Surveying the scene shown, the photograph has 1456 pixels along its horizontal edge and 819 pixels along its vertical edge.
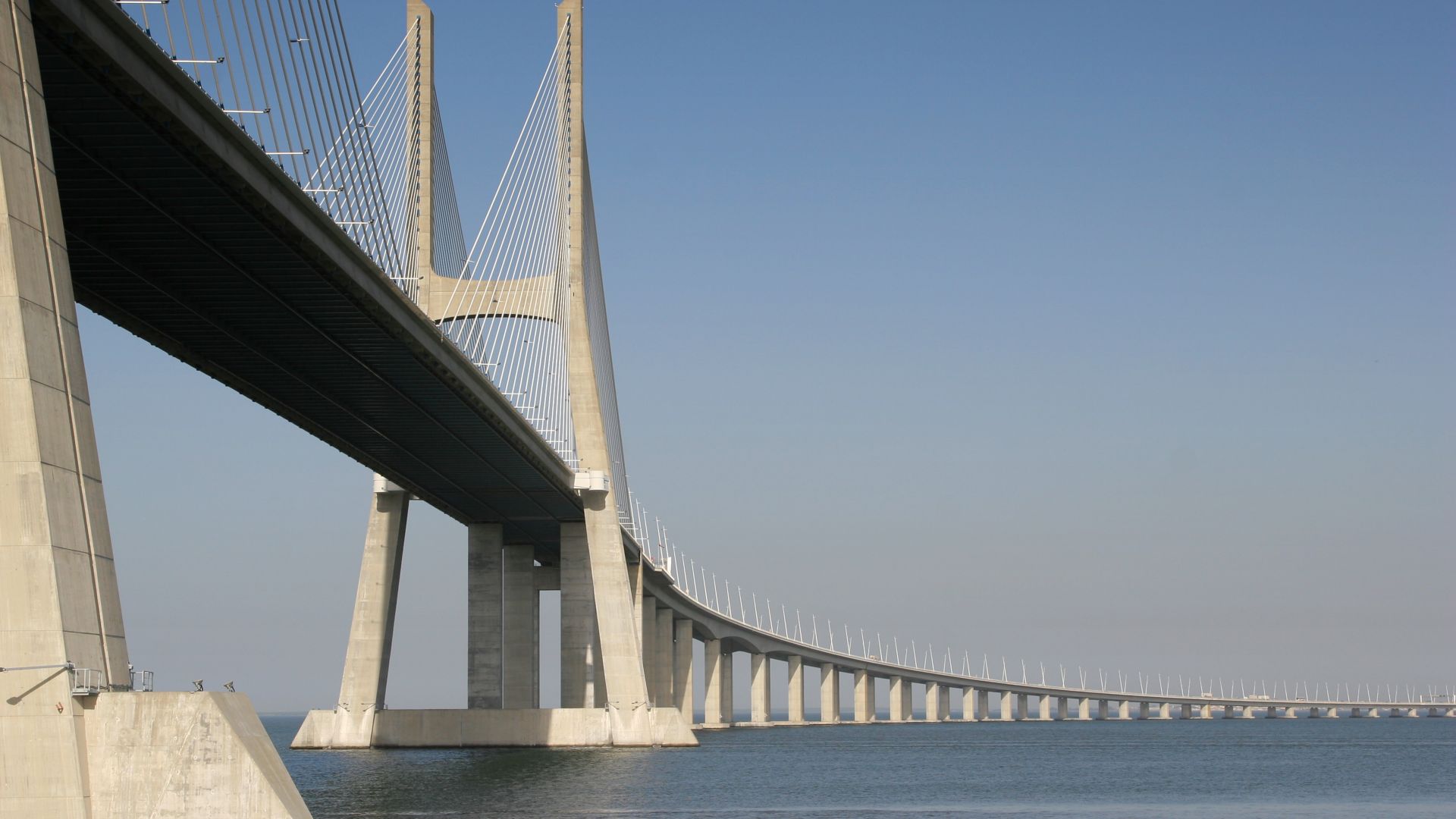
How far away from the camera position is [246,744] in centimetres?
1984

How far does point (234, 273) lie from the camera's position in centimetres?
3148

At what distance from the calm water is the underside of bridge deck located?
368 inches

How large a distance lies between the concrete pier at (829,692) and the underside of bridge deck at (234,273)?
8111 cm

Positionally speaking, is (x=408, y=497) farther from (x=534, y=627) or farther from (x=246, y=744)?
(x=246, y=744)

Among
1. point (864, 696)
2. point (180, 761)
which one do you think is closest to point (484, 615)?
point (180, 761)

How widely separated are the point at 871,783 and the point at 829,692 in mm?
79375

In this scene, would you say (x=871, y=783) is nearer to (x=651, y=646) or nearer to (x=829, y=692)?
(x=651, y=646)

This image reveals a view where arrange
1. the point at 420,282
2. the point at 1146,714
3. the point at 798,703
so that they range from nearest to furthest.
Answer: the point at 420,282 < the point at 798,703 < the point at 1146,714

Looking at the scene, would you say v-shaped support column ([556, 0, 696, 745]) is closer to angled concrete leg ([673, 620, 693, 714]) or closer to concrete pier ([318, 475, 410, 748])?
concrete pier ([318, 475, 410, 748])

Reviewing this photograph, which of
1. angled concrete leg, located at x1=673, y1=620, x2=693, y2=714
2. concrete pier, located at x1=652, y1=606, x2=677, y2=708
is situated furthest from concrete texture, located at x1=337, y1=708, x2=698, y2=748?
angled concrete leg, located at x1=673, y1=620, x2=693, y2=714

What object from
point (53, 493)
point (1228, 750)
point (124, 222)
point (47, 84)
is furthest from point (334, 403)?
point (1228, 750)

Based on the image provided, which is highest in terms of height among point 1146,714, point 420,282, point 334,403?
point 420,282

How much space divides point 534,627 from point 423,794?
109 ft

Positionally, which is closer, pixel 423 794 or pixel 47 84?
pixel 47 84
